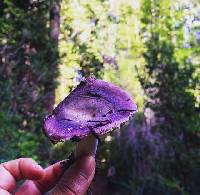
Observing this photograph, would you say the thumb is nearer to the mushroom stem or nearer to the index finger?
the mushroom stem

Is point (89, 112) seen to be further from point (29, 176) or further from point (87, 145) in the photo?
point (29, 176)

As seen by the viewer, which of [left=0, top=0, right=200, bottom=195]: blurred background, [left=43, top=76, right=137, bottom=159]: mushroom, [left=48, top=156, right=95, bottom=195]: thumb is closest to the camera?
[left=43, top=76, right=137, bottom=159]: mushroom

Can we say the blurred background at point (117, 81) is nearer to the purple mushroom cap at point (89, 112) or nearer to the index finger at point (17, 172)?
the index finger at point (17, 172)

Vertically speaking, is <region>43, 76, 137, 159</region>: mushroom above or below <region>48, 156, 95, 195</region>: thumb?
above

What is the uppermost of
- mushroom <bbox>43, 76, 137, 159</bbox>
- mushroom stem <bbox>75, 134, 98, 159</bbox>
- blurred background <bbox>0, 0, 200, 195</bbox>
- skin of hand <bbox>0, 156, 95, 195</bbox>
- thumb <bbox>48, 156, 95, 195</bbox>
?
mushroom <bbox>43, 76, 137, 159</bbox>

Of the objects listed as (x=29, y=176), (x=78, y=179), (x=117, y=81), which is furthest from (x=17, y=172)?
A: (x=117, y=81)

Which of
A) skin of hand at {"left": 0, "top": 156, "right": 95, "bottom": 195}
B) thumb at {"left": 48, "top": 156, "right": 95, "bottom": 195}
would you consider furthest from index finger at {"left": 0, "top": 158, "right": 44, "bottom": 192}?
thumb at {"left": 48, "top": 156, "right": 95, "bottom": 195}
